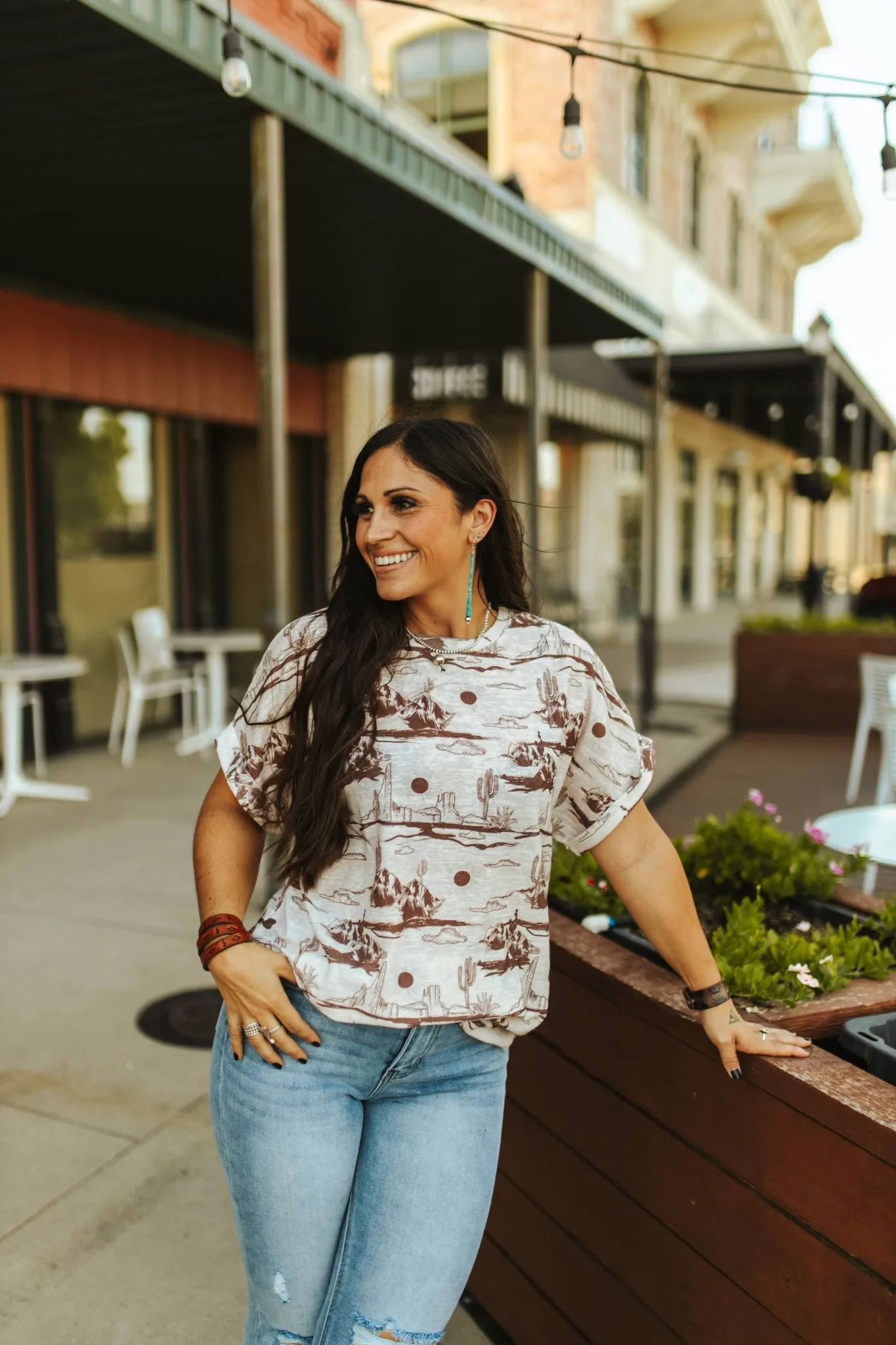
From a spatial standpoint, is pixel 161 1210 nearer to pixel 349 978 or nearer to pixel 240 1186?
pixel 240 1186

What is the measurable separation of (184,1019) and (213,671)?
4.80 meters

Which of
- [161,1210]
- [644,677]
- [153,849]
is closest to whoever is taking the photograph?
[161,1210]

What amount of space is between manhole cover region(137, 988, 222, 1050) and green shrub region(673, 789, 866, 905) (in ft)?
5.47

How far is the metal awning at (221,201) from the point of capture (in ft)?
12.5

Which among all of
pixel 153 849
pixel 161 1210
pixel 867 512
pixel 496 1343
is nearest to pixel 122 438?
pixel 153 849

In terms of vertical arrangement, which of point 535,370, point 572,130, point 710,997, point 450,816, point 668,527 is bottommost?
point 710,997

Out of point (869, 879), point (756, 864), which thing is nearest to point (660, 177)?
point (869, 879)

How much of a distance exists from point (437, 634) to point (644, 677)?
7763 mm

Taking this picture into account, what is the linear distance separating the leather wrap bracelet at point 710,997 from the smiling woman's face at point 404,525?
2.32ft

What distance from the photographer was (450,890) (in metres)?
1.59

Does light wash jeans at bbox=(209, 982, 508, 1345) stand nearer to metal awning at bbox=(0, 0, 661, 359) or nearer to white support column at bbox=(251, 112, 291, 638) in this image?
white support column at bbox=(251, 112, 291, 638)

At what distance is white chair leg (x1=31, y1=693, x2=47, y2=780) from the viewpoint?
727cm

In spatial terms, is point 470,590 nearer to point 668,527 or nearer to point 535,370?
point 535,370

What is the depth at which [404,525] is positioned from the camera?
1.66 metres
